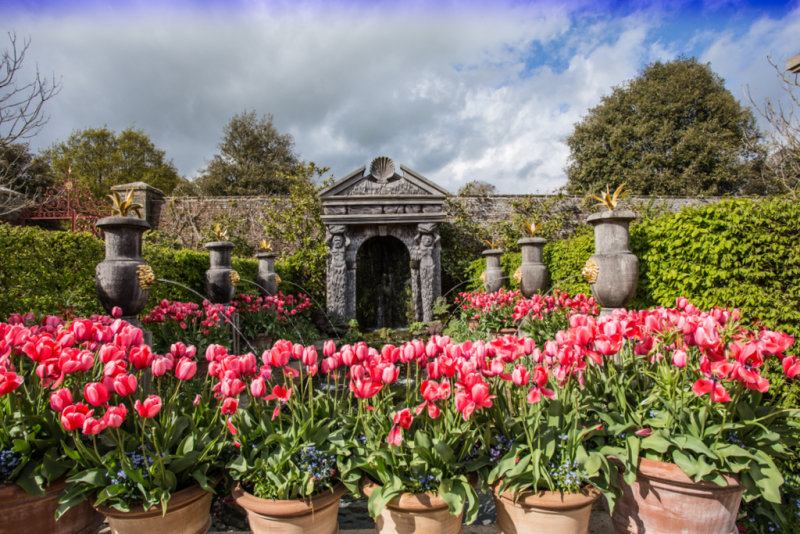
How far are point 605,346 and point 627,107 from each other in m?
20.0

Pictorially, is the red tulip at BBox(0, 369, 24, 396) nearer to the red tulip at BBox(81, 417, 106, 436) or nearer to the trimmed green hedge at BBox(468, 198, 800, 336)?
the red tulip at BBox(81, 417, 106, 436)

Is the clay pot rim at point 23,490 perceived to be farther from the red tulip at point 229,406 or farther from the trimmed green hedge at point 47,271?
the trimmed green hedge at point 47,271

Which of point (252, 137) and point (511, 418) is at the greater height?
point (252, 137)

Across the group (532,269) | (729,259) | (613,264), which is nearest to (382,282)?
(532,269)

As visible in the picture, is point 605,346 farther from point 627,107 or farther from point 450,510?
point 627,107

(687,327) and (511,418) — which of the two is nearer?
(687,327)

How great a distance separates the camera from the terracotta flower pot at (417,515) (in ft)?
4.83

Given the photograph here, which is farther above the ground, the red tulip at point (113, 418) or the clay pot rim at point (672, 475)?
the red tulip at point (113, 418)

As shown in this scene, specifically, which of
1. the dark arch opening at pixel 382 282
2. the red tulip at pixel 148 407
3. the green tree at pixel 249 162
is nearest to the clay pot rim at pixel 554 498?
the red tulip at pixel 148 407

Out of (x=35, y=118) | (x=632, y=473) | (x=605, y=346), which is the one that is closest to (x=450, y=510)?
(x=632, y=473)

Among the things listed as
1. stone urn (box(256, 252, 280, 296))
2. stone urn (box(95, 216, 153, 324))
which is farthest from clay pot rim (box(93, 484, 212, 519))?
stone urn (box(256, 252, 280, 296))

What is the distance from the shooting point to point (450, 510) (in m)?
1.42

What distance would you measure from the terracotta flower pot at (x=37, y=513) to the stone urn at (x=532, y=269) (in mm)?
5518

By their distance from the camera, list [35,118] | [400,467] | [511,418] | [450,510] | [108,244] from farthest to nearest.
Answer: [35,118]
[108,244]
[511,418]
[400,467]
[450,510]
